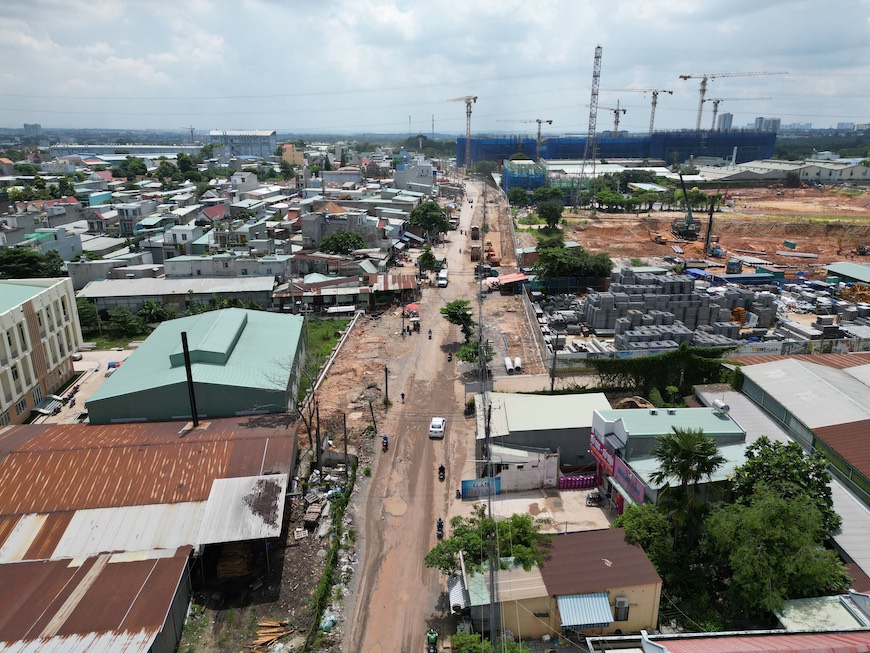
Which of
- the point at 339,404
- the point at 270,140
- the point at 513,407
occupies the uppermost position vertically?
the point at 270,140

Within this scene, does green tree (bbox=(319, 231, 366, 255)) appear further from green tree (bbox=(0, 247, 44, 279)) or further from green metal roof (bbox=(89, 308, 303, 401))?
green metal roof (bbox=(89, 308, 303, 401))

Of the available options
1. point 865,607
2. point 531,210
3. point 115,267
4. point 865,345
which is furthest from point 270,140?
point 865,607

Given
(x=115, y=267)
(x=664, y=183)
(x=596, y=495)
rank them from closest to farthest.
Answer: (x=596, y=495)
(x=115, y=267)
(x=664, y=183)

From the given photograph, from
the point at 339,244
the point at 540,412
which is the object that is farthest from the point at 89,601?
the point at 339,244

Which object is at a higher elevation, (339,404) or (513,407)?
(513,407)

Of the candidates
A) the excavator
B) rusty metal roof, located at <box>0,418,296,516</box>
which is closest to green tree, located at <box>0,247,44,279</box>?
rusty metal roof, located at <box>0,418,296,516</box>

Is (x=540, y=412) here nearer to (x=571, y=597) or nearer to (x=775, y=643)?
(x=571, y=597)

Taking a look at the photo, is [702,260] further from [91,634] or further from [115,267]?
[91,634]
